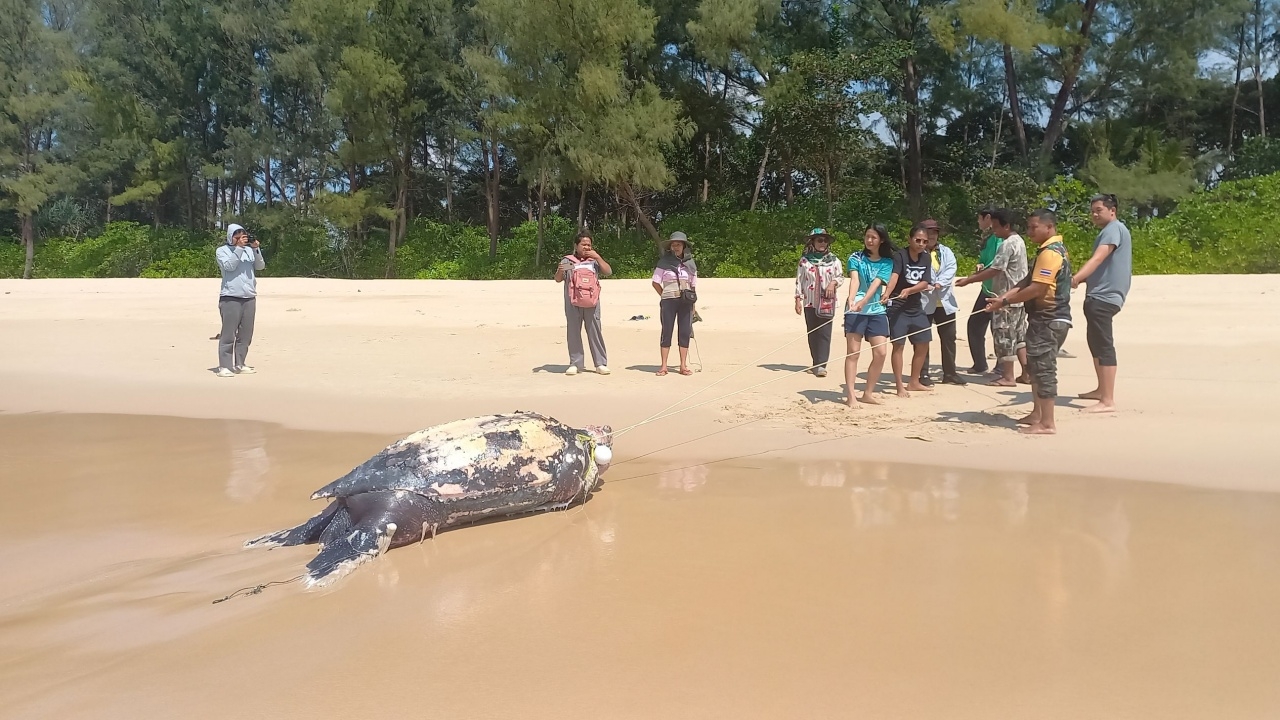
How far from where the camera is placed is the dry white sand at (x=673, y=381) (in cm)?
586

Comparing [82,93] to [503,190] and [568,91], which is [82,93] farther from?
[568,91]

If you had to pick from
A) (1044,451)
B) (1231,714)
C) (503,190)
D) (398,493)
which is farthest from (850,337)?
(503,190)

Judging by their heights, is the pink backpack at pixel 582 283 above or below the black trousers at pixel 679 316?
above

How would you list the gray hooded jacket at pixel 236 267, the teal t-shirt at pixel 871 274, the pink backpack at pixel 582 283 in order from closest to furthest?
the teal t-shirt at pixel 871 274, the pink backpack at pixel 582 283, the gray hooded jacket at pixel 236 267

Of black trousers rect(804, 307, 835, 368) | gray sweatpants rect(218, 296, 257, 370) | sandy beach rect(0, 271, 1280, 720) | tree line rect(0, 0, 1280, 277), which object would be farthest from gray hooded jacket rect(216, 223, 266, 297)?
tree line rect(0, 0, 1280, 277)

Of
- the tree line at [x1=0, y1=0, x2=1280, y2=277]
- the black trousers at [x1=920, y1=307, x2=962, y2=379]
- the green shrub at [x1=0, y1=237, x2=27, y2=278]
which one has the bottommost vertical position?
the black trousers at [x1=920, y1=307, x2=962, y2=379]

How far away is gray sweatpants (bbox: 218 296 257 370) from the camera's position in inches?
381

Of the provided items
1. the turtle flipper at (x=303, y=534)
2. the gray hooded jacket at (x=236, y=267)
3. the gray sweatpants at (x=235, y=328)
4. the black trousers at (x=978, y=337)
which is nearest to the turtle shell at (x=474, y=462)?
the turtle flipper at (x=303, y=534)

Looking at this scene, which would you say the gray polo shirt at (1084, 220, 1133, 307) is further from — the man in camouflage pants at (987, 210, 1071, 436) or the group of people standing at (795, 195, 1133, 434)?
the man in camouflage pants at (987, 210, 1071, 436)

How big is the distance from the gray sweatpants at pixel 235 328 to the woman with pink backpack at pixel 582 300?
148 inches

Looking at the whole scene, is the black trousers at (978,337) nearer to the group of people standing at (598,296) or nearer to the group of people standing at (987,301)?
the group of people standing at (987,301)

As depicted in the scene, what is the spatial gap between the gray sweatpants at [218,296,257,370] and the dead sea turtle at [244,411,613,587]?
6.25m

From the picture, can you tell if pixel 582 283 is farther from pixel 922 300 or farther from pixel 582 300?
pixel 922 300

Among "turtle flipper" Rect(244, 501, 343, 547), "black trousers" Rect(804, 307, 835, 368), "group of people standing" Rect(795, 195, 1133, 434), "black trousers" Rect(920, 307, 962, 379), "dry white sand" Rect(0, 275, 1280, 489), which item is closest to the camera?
"turtle flipper" Rect(244, 501, 343, 547)
